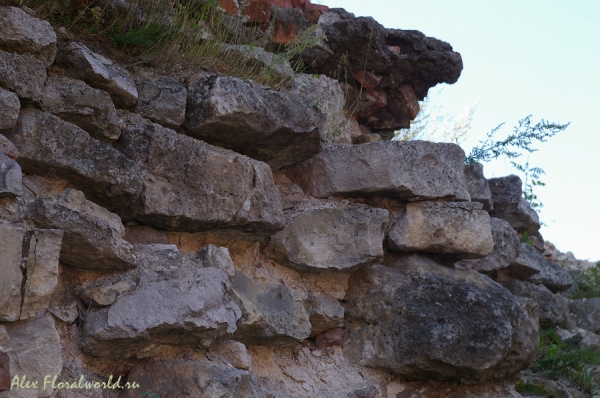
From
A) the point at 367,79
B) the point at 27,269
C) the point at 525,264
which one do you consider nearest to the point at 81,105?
the point at 27,269

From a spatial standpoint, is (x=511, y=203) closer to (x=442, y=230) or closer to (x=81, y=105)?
(x=442, y=230)

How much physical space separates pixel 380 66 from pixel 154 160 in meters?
2.20

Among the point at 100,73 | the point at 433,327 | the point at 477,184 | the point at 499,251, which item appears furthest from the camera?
the point at 477,184

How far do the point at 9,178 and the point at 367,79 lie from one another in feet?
9.50

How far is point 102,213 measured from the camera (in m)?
2.77

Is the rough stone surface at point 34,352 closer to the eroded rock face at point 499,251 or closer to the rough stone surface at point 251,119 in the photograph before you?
the rough stone surface at point 251,119

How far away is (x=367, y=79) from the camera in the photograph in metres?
4.71

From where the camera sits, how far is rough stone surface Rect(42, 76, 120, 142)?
276 cm

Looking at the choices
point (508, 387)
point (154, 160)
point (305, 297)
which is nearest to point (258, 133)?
point (154, 160)

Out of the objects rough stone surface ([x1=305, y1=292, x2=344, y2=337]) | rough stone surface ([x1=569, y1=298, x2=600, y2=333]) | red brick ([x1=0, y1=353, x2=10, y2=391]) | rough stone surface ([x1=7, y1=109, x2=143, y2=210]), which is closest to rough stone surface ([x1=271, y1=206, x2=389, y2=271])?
rough stone surface ([x1=305, y1=292, x2=344, y2=337])

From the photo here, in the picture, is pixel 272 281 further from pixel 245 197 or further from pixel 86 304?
pixel 86 304

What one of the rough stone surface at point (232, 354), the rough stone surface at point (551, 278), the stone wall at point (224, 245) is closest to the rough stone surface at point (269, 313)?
the stone wall at point (224, 245)

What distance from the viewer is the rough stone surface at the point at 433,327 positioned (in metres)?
3.47

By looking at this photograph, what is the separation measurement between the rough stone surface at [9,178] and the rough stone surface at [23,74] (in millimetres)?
358
